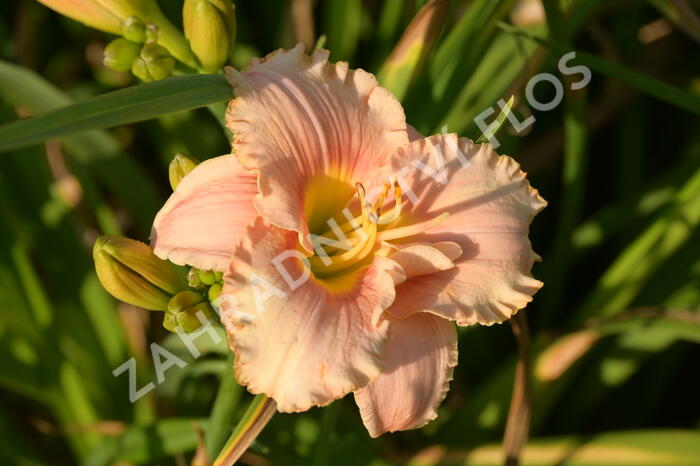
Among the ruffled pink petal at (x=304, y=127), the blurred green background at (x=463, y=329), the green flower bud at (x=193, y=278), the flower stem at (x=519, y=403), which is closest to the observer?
the ruffled pink petal at (x=304, y=127)

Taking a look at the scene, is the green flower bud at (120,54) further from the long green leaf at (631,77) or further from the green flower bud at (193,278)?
the long green leaf at (631,77)

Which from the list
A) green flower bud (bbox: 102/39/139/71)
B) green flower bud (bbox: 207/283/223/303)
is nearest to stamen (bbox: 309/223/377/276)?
green flower bud (bbox: 207/283/223/303)

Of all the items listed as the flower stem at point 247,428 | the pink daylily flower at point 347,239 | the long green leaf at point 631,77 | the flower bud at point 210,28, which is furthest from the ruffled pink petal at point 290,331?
the long green leaf at point 631,77

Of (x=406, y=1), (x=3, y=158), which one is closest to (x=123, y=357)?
(x=3, y=158)

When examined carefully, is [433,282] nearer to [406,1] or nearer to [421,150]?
[421,150]

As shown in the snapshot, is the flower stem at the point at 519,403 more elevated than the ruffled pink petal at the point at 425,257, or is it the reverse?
the ruffled pink petal at the point at 425,257

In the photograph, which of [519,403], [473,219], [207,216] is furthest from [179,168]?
[519,403]

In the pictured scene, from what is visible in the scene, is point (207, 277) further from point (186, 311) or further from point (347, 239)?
point (347, 239)

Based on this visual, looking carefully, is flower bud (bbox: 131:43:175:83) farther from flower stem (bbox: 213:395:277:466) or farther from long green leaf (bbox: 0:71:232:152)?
flower stem (bbox: 213:395:277:466)
